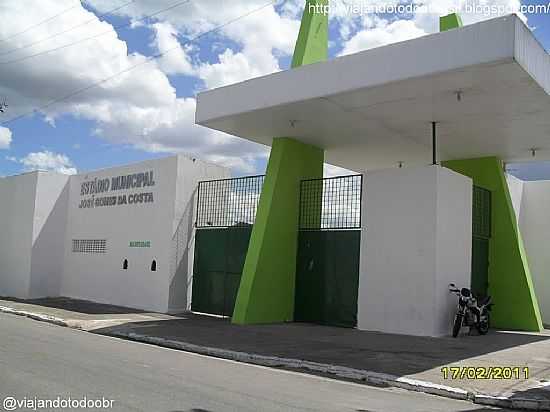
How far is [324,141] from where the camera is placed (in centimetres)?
1714

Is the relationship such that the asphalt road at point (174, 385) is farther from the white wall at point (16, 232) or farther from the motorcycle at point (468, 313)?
the white wall at point (16, 232)

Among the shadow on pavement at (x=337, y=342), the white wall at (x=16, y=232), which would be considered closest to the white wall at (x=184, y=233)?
the shadow on pavement at (x=337, y=342)

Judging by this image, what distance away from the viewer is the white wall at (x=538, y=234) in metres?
20.0

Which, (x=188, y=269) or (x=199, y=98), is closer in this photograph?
(x=199, y=98)

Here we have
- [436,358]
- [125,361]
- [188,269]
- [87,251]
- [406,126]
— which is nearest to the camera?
[125,361]

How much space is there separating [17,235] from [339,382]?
19.2 m

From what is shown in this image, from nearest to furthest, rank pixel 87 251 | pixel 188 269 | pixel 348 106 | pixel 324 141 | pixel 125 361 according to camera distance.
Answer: pixel 125 361, pixel 348 106, pixel 324 141, pixel 188 269, pixel 87 251

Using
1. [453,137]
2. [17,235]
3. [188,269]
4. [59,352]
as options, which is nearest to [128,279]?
[188,269]

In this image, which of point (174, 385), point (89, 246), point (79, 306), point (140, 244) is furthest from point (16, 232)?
point (174, 385)

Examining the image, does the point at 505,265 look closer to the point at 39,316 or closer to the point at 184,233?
the point at 184,233

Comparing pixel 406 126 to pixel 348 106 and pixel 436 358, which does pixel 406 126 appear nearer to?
pixel 348 106
